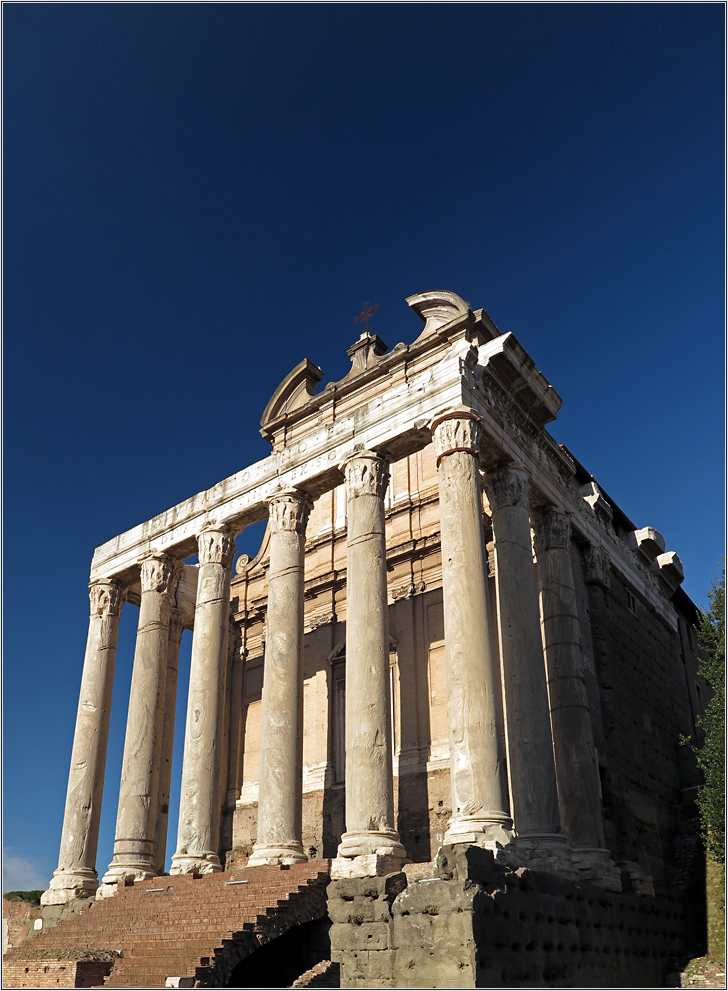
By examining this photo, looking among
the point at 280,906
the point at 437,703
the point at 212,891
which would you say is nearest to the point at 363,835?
the point at 280,906

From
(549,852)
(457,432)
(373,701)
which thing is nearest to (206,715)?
(373,701)

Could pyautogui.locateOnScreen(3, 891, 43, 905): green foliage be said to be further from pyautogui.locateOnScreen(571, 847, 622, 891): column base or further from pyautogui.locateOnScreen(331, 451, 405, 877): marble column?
pyautogui.locateOnScreen(571, 847, 622, 891): column base

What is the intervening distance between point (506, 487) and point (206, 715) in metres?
8.42

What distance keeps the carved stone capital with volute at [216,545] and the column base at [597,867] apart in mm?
10413

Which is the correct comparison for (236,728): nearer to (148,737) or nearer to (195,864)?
(148,737)

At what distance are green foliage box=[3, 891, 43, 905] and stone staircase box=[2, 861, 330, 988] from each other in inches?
224

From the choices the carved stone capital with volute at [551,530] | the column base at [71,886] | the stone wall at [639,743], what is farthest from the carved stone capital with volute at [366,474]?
the column base at [71,886]

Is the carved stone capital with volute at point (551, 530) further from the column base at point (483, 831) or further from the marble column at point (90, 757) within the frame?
the marble column at point (90, 757)

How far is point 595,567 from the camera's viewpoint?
20938mm

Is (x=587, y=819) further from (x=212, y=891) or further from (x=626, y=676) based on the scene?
(x=212, y=891)

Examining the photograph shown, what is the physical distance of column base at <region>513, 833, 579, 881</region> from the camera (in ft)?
46.8

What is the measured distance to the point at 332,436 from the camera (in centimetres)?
1895

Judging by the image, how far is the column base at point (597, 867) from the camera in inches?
632

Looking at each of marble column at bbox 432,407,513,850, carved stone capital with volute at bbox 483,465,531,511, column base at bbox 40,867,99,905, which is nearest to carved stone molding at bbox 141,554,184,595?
column base at bbox 40,867,99,905
